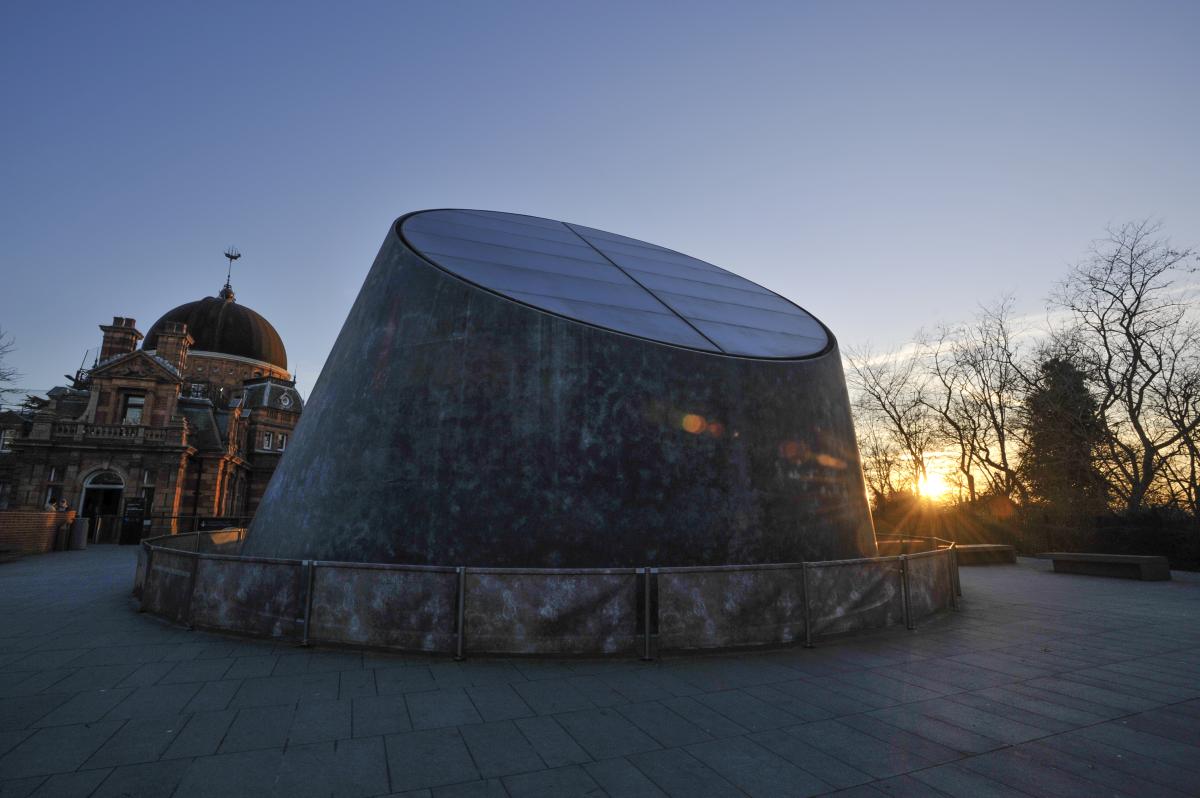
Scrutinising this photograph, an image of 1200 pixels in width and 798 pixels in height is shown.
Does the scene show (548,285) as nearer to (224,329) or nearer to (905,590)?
(905,590)

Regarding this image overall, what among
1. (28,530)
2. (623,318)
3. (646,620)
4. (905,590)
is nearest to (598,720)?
(646,620)

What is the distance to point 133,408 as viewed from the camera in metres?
37.9

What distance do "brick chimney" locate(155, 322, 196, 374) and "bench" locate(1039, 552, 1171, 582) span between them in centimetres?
5502

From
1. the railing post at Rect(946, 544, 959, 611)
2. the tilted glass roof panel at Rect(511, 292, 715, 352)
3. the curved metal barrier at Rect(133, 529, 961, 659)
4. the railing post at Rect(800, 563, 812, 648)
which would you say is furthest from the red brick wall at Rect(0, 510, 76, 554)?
the railing post at Rect(946, 544, 959, 611)

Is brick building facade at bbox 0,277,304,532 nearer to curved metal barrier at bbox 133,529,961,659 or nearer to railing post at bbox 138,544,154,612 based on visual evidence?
railing post at bbox 138,544,154,612

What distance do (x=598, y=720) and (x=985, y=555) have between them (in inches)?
801

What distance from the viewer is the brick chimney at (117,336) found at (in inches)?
1759

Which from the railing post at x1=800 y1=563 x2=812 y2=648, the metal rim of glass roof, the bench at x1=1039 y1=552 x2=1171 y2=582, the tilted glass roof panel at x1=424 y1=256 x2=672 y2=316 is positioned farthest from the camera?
the bench at x1=1039 y1=552 x2=1171 y2=582

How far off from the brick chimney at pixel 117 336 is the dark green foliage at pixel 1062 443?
6141 cm

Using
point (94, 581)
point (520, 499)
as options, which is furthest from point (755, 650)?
point (94, 581)

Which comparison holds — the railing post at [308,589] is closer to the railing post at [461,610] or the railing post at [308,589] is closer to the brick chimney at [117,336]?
the railing post at [461,610]

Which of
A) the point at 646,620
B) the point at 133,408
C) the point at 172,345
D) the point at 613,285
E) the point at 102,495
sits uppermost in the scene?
the point at 172,345

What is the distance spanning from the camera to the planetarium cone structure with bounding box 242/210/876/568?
7.64 m

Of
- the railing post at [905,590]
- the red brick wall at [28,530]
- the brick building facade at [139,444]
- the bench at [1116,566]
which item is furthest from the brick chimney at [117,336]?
the bench at [1116,566]
